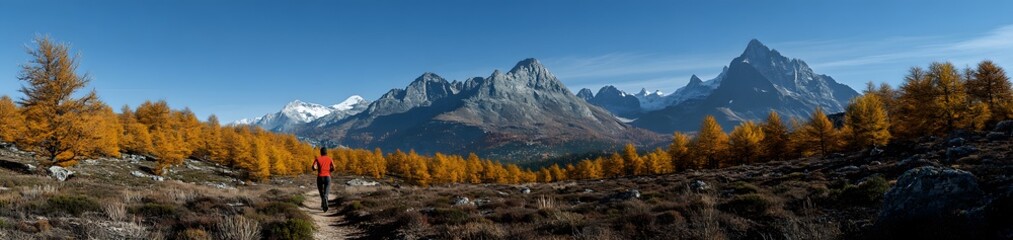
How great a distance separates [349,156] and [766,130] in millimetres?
88985

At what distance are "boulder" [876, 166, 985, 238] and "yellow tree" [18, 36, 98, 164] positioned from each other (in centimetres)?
4457

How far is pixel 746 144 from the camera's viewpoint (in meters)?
68.6

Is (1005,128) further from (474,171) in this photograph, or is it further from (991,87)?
(474,171)

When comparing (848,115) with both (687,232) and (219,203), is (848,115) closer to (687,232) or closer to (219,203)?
(687,232)

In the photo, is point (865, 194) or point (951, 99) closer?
point (865, 194)

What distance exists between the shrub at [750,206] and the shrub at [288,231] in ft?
34.9

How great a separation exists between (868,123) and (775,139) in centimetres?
1678

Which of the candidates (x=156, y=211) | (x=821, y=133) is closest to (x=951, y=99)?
(x=821, y=133)

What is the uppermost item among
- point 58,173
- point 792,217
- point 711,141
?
point 58,173

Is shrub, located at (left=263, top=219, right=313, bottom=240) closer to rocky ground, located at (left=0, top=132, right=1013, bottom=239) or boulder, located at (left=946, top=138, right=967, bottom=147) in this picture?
rocky ground, located at (left=0, top=132, right=1013, bottom=239)

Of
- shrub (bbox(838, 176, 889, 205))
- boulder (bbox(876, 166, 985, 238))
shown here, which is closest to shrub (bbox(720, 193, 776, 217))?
shrub (bbox(838, 176, 889, 205))

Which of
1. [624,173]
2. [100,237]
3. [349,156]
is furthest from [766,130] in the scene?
[349,156]

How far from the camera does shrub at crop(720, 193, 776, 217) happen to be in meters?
11.5

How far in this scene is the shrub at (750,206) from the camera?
11.5m
